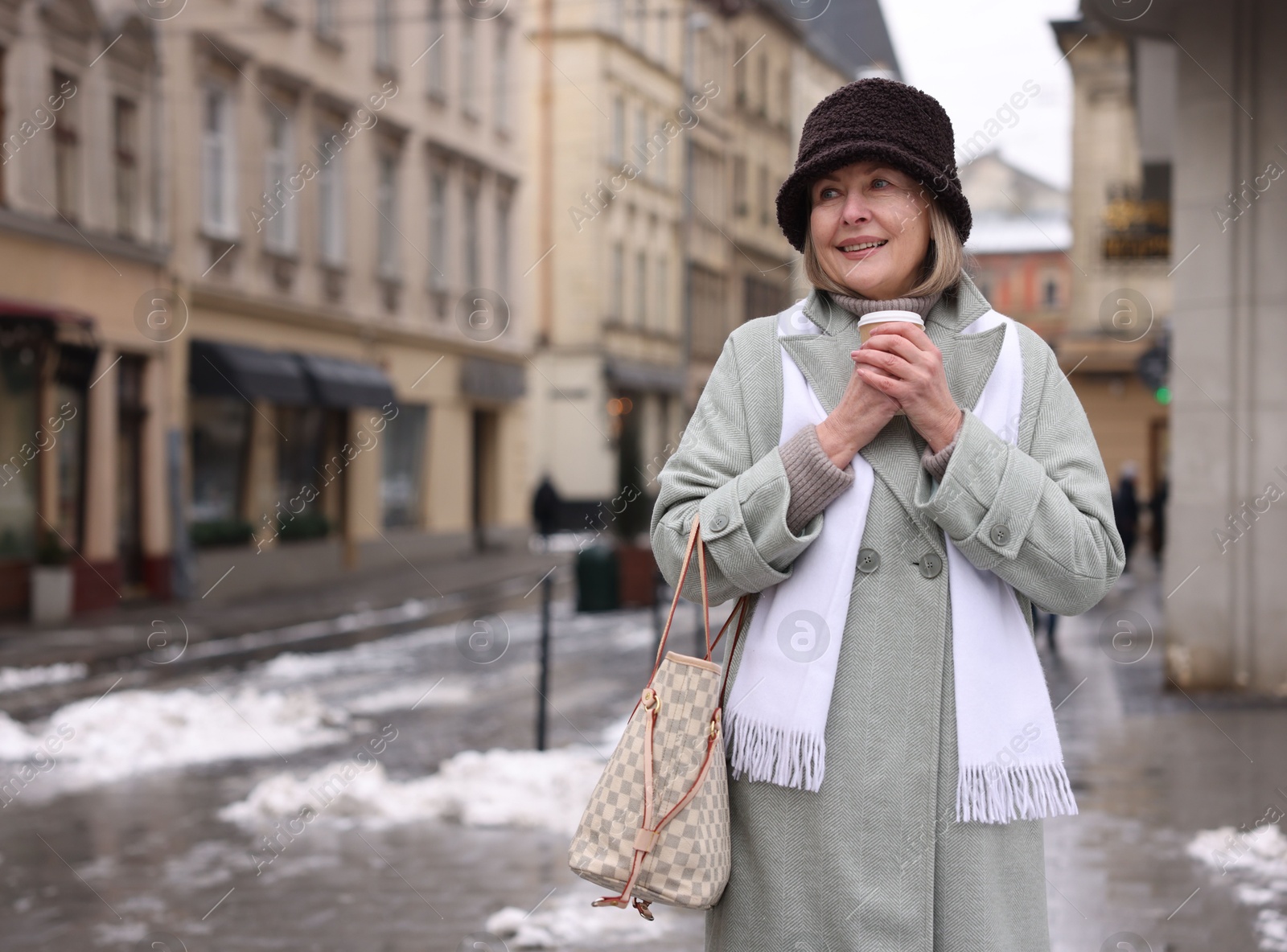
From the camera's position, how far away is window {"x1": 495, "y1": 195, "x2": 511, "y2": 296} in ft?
112

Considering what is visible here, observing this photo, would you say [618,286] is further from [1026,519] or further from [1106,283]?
[1026,519]

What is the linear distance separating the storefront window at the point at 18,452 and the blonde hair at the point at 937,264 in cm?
1664

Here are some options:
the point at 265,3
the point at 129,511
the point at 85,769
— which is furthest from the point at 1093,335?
the point at 85,769

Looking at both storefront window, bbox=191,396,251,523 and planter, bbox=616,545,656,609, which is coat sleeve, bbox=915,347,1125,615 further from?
storefront window, bbox=191,396,251,523

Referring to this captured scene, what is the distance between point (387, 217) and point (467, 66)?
4.92 metres

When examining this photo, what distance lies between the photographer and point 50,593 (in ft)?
57.5

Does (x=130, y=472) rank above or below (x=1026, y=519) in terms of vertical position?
above

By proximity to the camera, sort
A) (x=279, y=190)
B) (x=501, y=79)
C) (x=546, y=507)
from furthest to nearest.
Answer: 1. (x=501, y=79)
2. (x=546, y=507)
3. (x=279, y=190)

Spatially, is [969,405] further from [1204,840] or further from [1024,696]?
[1204,840]

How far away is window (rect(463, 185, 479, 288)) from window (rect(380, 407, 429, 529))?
12.0ft

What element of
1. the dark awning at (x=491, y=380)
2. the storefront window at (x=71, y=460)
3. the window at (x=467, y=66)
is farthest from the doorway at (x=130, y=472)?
the window at (x=467, y=66)

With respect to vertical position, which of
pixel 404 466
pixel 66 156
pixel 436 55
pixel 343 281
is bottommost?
pixel 404 466

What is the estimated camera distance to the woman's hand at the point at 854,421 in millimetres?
2131

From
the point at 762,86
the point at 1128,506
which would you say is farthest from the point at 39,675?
the point at 762,86
